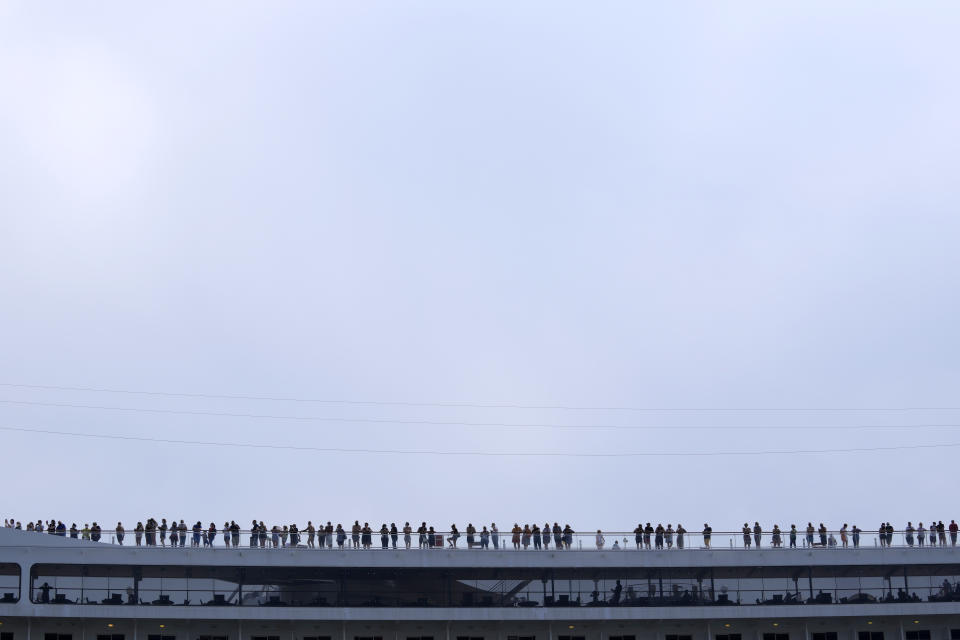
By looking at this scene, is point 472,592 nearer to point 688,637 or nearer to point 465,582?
point 465,582

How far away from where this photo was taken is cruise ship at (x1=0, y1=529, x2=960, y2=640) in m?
53.6

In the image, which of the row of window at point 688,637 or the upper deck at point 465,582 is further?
the row of window at point 688,637

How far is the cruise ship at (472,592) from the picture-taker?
53.6 m

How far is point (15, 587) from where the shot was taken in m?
52.8

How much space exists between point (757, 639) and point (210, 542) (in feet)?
86.6

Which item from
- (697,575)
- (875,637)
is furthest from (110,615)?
(875,637)

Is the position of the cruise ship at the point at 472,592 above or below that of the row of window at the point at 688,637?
above

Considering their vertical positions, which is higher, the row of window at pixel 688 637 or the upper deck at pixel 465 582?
the upper deck at pixel 465 582

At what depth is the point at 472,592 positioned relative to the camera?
2221 inches

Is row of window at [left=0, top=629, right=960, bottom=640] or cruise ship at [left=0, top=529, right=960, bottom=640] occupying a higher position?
cruise ship at [left=0, top=529, right=960, bottom=640]

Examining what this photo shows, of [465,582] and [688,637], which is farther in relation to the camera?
[688,637]

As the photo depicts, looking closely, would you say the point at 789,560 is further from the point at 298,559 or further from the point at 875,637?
the point at 298,559

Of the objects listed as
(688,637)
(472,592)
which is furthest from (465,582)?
(688,637)

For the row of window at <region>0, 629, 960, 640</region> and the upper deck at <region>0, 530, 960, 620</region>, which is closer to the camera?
the upper deck at <region>0, 530, 960, 620</region>
